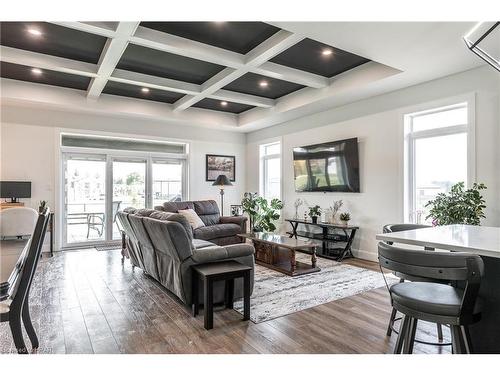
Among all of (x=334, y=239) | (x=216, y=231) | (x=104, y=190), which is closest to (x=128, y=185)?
(x=104, y=190)

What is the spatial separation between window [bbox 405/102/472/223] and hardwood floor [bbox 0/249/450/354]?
6.08ft

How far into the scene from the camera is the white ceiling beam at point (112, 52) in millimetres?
3289

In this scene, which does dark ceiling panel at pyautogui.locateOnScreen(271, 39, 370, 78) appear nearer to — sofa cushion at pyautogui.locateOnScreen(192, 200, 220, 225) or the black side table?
the black side table

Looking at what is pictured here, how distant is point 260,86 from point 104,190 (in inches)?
157

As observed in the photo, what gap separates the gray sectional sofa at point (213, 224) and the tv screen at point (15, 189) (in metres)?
2.28

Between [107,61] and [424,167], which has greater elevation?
[107,61]

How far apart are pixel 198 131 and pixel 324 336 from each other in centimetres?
611

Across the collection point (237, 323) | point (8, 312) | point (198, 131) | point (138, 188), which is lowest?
point (237, 323)

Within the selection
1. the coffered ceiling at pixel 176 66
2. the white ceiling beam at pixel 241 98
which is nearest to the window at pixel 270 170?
the coffered ceiling at pixel 176 66
